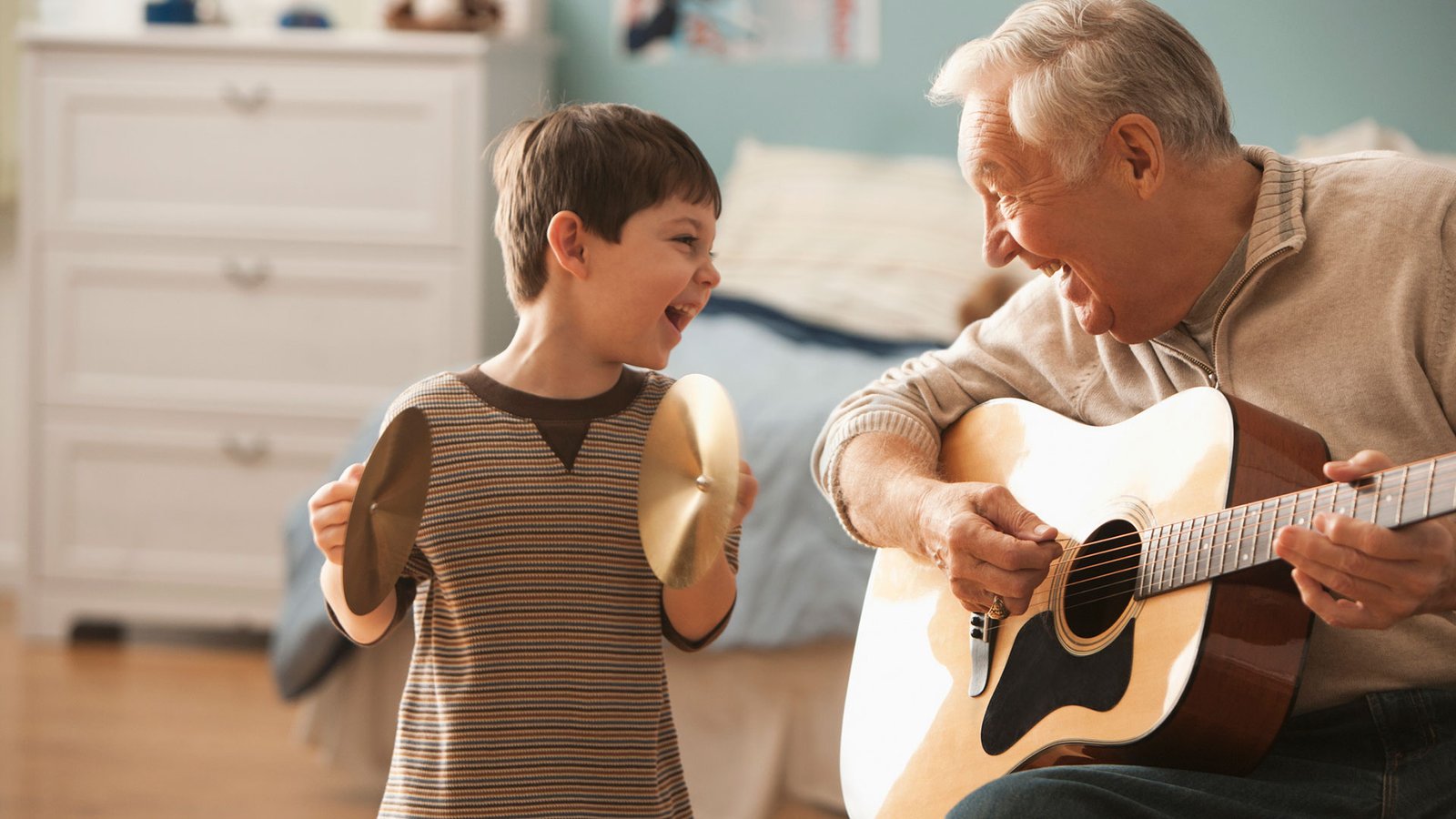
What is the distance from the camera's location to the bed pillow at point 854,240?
2.86 metres

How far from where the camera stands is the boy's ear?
113 centimetres

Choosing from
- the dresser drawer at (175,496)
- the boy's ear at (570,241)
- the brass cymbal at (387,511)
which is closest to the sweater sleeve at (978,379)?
the boy's ear at (570,241)

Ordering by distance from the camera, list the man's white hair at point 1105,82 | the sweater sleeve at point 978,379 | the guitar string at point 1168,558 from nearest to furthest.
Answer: the guitar string at point 1168,558
the man's white hair at point 1105,82
the sweater sleeve at point 978,379

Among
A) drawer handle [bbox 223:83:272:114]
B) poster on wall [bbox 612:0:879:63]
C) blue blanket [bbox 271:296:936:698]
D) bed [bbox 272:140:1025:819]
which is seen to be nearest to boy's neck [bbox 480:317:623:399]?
blue blanket [bbox 271:296:936:698]

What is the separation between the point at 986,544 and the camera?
117 cm

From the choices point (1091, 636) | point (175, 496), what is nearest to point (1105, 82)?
point (1091, 636)

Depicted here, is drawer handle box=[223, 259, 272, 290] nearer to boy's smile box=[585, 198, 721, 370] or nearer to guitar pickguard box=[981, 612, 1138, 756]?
boy's smile box=[585, 198, 721, 370]

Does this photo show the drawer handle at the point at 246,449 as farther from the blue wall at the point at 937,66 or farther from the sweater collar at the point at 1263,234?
the sweater collar at the point at 1263,234

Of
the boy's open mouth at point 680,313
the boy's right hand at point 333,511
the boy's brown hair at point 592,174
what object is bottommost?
the boy's right hand at point 333,511

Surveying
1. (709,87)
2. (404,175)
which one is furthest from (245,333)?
(709,87)

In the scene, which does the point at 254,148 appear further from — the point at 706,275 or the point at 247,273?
the point at 706,275

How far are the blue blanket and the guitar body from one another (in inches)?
29.8

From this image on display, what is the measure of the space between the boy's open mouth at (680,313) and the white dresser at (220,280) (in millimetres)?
2101

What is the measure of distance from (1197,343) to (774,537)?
40.6 inches
